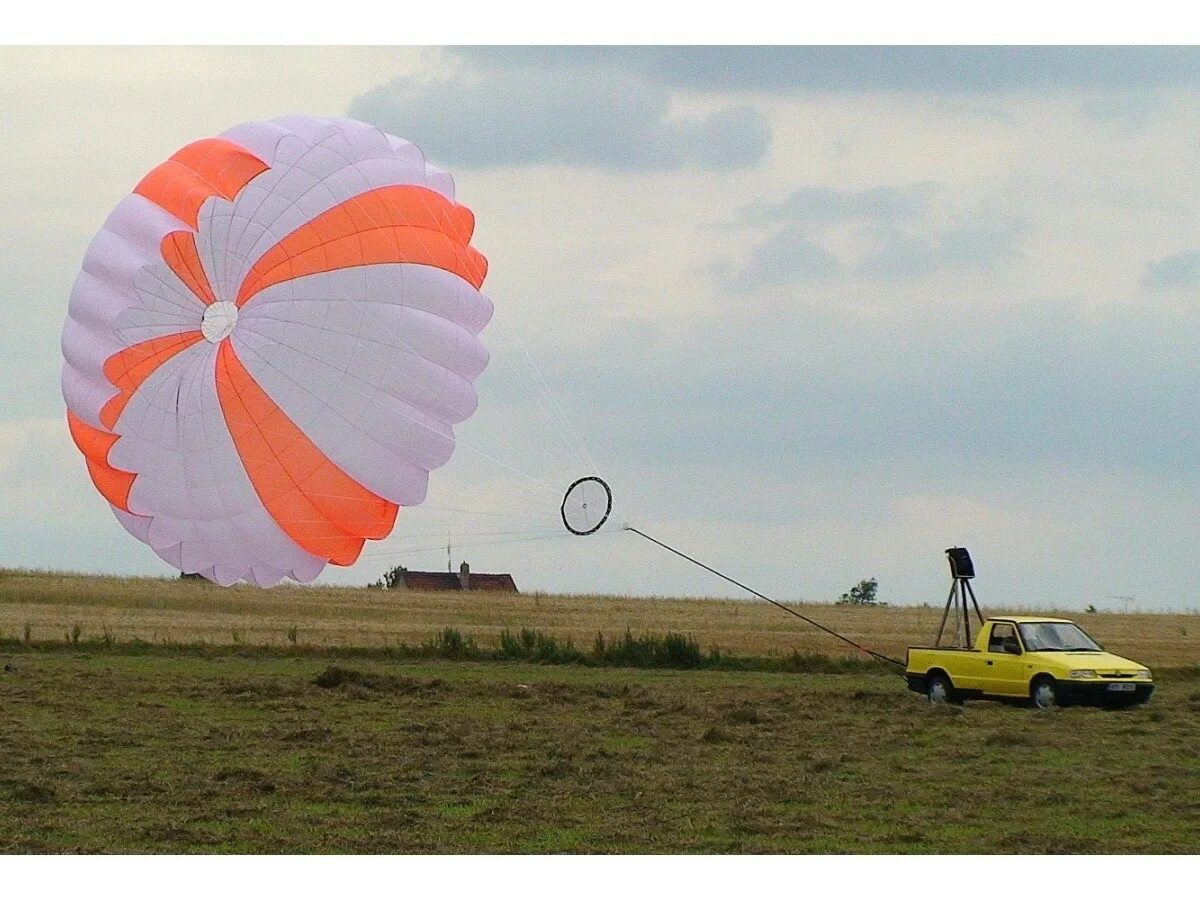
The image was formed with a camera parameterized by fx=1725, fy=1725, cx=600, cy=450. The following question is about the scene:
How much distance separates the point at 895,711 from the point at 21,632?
72.2 feet

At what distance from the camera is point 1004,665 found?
23906 mm

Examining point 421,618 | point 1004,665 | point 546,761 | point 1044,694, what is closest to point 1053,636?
point 1004,665

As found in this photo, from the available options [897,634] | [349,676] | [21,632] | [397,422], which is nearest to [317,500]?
[397,422]

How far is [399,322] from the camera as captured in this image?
20359 mm

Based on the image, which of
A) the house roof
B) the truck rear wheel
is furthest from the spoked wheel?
the house roof

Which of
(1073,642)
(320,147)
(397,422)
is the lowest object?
(1073,642)

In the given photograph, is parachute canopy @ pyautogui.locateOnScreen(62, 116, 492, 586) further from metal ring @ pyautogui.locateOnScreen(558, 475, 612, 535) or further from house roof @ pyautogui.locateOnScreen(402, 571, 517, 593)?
house roof @ pyautogui.locateOnScreen(402, 571, 517, 593)

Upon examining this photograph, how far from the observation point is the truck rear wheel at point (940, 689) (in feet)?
80.7

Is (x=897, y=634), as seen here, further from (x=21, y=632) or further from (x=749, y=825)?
(x=749, y=825)

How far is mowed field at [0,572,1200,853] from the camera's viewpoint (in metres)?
13.2

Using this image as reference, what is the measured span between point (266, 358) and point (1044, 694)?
11.3 metres

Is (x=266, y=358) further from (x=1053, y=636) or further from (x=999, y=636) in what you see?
(x=1053, y=636)

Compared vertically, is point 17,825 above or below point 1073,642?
below

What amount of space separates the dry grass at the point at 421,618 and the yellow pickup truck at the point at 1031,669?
10.2 meters
